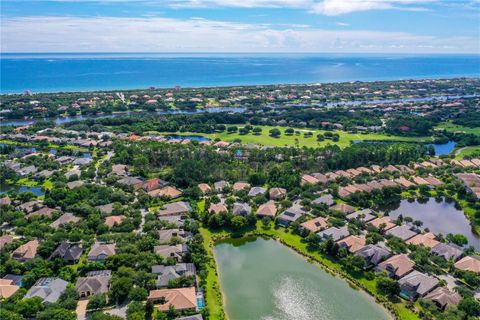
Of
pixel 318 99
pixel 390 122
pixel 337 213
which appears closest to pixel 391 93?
pixel 318 99

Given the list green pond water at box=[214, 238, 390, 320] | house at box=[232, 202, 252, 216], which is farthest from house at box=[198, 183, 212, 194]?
green pond water at box=[214, 238, 390, 320]

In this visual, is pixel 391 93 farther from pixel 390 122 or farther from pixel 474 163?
pixel 474 163

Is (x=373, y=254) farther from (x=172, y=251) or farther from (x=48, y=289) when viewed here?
(x=48, y=289)

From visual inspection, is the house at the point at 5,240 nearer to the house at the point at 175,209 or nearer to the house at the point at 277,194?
the house at the point at 175,209

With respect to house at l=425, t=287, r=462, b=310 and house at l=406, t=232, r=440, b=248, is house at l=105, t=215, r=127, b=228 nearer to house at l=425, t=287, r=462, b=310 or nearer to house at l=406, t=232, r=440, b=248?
house at l=425, t=287, r=462, b=310

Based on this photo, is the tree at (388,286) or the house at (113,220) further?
the house at (113,220)

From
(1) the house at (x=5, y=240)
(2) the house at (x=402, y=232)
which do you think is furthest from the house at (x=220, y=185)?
(1) the house at (x=5, y=240)
